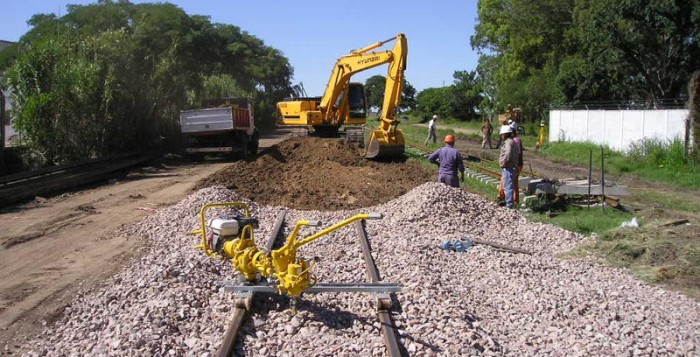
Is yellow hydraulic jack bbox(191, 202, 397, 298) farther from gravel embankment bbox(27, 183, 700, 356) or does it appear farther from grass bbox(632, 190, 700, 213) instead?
grass bbox(632, 190, 700, 213)

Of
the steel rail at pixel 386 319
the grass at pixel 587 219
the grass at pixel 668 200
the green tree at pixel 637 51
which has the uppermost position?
the green tree at pixel 637 51

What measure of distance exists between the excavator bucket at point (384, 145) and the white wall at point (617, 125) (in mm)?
10621

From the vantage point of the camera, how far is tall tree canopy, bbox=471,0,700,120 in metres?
32.1

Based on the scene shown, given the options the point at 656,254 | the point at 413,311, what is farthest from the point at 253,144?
the point at 413,311

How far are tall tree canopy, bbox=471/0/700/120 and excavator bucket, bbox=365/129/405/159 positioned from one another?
56.1 ft

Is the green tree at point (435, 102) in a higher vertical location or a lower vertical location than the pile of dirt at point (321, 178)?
higher

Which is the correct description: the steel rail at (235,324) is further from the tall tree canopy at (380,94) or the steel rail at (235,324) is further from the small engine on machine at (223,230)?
the tall tree canopy at (380,94)

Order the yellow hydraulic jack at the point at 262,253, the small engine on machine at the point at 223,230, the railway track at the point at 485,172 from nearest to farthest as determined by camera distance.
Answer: the yellow hydraulic jack at the point at 262,253 → the small engine on machine at the point at 223,230 → the railway track at the point at 485,172

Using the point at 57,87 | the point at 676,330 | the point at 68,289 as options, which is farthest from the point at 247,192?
the point at 676,330

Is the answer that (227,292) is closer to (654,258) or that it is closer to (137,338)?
(137,338)

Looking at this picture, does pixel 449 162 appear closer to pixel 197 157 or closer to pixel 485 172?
pixel 485 172

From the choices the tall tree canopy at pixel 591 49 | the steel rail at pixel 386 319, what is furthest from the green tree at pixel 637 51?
the steel rail at pixel 386 319

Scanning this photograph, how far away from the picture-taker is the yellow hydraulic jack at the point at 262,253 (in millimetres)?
5666

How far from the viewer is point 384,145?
65.8ft
